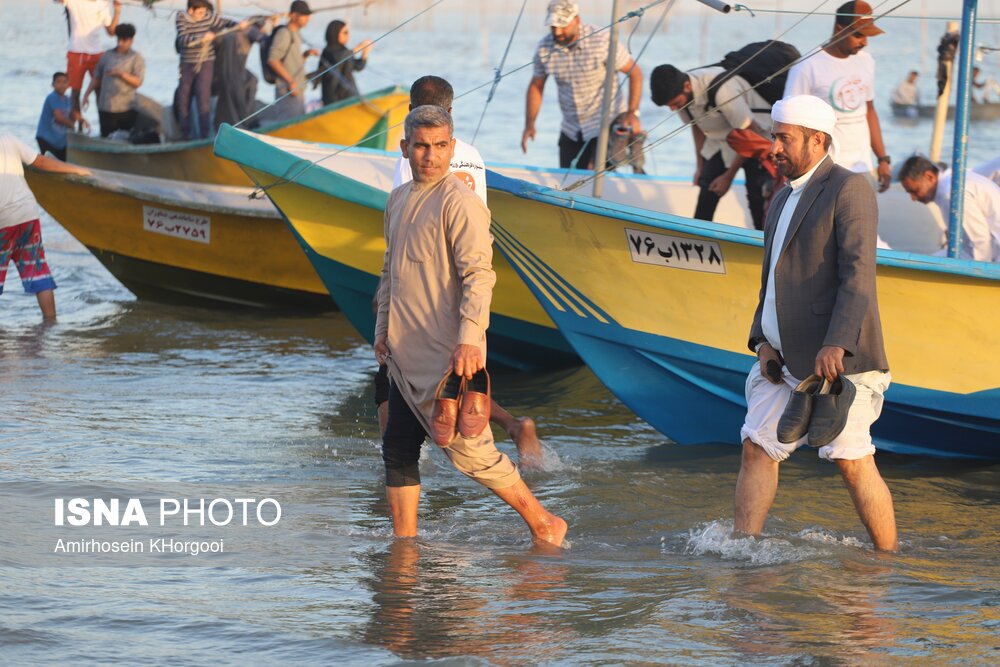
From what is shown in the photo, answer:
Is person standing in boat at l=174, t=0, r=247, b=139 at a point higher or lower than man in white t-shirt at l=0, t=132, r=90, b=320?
higher

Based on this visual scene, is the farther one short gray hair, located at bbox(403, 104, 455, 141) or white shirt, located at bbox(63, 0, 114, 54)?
white shirt, located at bbox(63, 0, 114, 54)

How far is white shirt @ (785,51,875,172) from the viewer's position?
7414 mm

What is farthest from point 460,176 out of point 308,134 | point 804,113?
point 308,134

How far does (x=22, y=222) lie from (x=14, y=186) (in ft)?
0.93

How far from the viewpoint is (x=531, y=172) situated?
9531mm

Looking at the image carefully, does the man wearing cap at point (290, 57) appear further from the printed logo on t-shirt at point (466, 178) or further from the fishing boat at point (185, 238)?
the printed logo on t-shirt at point (466, 178)

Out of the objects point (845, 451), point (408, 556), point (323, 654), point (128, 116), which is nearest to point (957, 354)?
point (845, 451)

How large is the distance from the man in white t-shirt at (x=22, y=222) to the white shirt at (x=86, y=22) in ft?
13.7

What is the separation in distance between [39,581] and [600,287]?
2.95 m

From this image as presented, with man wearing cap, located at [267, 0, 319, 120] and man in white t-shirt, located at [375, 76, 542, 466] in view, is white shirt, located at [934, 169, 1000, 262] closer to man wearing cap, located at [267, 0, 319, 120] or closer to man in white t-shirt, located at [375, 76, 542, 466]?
man in white t-shirt, located at [375, 76, 542, 466]

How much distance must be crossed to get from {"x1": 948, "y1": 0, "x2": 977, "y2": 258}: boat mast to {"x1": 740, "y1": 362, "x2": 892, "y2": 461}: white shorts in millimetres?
1567

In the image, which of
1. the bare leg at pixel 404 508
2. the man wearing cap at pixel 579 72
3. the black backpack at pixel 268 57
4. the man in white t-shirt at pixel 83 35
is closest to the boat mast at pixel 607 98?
the man wearing cap at pixel 579 72

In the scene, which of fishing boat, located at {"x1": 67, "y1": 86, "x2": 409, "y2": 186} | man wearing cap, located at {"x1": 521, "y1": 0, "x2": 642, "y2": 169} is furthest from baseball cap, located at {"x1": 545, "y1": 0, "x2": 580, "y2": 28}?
fishing boat, located at {"x1": 67, "y1": 86, "x2": 409, "y2": 186}

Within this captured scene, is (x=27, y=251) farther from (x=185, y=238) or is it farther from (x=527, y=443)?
(x=527, y=443)
